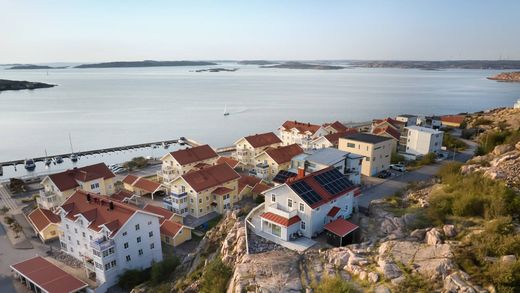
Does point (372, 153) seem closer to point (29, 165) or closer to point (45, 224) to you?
point (45, 224)

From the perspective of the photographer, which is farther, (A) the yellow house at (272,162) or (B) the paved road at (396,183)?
(A) the yellow house at (272,162)

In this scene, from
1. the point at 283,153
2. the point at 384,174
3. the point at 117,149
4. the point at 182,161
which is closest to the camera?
the point at 384,174

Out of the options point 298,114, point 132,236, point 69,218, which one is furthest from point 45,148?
point 298,114

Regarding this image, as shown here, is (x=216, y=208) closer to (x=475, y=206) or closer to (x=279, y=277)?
(x=279, y=277)

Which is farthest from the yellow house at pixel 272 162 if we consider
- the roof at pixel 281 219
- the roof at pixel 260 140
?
the roof at pixel 281 219

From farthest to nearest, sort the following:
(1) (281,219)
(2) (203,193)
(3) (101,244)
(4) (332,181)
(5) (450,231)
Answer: (2) (203,193) → (3) (101,244) → (4) (332,181) → (1) (281,219) → (5) (450,231)

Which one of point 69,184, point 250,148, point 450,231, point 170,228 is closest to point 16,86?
point 69,184

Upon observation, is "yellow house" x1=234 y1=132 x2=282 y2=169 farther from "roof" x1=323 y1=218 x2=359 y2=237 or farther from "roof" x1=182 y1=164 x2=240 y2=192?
"roof" x1=323 y1=218 x2=359 y2=237

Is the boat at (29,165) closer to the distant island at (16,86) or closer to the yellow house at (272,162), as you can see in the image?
the yellow house at (272,162)
